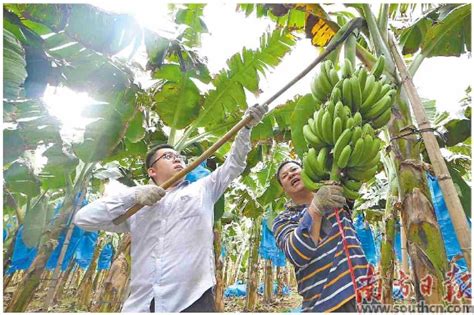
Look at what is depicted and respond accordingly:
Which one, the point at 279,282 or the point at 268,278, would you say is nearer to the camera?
the point at 268,278

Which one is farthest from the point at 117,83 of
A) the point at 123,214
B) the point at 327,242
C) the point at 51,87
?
the point at 327,242

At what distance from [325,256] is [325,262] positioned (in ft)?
0.07

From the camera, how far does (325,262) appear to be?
139 cm

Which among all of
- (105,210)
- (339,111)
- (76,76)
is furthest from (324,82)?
(76,76)

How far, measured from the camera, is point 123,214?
1755 millimetres

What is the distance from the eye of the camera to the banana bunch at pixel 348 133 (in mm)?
1214

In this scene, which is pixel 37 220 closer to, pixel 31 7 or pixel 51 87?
pixel 51 87

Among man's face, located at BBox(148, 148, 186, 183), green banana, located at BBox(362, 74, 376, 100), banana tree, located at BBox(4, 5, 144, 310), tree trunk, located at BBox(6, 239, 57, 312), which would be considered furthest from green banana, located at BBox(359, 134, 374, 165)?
tree trunk, located at BBox(6, 239, 57, 312)

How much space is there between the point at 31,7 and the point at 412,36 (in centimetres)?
230

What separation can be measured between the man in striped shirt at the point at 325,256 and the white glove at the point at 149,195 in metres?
0.59

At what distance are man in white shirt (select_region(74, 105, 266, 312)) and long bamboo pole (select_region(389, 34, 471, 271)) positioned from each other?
2.24 ft

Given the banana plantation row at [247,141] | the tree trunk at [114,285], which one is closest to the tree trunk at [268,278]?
the banana plantation row at [247,141]

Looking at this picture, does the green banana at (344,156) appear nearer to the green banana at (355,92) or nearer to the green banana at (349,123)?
the green banana at (349,123)

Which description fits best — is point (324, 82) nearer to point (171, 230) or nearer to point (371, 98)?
point (371, 98)
